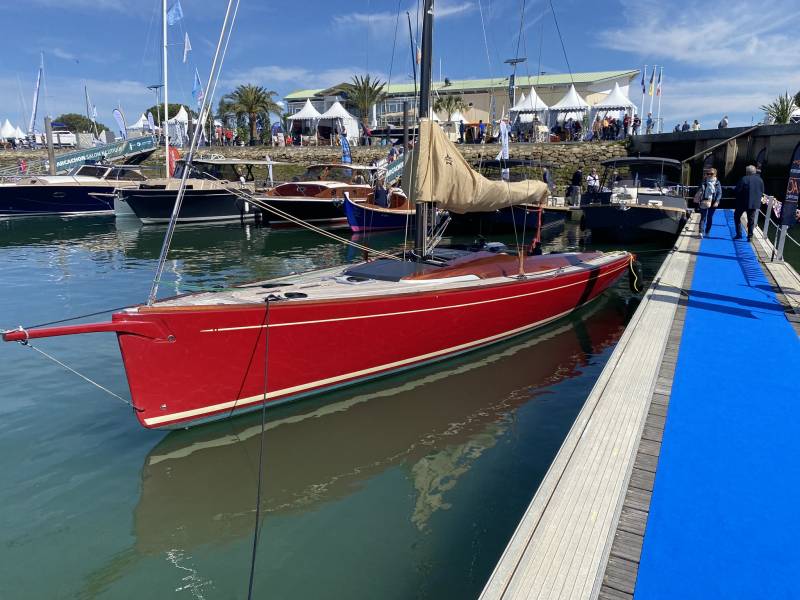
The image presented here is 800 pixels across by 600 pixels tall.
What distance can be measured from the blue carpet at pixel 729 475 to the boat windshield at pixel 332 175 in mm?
22025

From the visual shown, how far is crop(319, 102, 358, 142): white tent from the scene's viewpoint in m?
44.6

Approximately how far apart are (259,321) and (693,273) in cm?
907

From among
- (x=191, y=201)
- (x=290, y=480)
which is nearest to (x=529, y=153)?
(x=191, y=201)

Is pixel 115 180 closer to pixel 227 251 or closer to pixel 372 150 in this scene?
pixel 227 251

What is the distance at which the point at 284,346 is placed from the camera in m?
6.08

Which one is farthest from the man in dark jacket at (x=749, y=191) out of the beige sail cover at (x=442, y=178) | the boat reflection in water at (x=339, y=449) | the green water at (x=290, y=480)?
the boat reflection in water at (x=339, y=449)

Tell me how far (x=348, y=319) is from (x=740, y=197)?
36.5 ft

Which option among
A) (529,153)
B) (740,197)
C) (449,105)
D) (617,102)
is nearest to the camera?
(740,197)

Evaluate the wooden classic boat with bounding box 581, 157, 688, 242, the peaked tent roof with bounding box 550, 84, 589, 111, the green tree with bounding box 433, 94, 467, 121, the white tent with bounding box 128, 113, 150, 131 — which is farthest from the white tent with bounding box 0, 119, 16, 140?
the wooden classic boat with bounding box 581, 157, 688, 242

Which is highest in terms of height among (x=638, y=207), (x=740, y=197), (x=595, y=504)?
(x=740, y=197)

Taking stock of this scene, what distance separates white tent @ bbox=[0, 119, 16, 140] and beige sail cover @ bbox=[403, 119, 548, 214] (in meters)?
77.4

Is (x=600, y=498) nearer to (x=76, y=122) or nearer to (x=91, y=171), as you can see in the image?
(x=91, y=171)

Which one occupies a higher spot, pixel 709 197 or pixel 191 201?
pixel 709 197

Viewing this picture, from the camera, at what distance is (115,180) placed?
3011 cm
